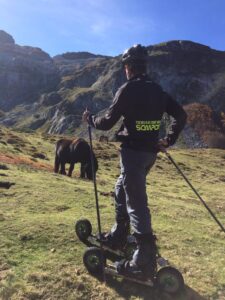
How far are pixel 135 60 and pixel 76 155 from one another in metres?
20.2

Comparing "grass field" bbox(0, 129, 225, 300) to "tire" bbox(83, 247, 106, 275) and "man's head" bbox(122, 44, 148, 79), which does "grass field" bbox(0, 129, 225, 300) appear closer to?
"tire" bbox(83, 247, 106, 275)

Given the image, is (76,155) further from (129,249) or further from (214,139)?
(214,139)

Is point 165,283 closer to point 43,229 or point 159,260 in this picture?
point 159,260

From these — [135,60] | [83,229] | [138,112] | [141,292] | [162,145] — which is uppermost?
[135,60]

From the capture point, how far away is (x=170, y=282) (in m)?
7.61

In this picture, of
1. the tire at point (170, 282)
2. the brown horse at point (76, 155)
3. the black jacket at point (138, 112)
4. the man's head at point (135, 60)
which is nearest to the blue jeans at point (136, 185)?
the black jacket at point (138, 112)

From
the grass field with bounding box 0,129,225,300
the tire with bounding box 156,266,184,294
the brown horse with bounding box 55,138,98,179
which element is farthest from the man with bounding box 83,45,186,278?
the brown horse with bounding box 55,138,98,179

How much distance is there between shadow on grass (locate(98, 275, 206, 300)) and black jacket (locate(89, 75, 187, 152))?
2537 mm

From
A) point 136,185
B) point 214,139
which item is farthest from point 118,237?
point 214,139

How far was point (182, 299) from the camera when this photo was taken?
7715 millimetres

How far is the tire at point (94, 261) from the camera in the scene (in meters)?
8.39

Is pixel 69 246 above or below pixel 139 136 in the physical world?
below

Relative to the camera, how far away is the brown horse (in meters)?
27.3

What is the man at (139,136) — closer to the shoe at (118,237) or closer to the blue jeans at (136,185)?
the blue jeans at (136,185)
